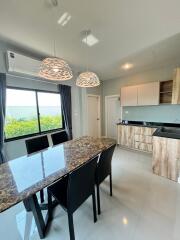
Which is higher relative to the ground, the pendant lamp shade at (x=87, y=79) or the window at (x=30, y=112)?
the pendant lamp shade at (x=87, y=79)

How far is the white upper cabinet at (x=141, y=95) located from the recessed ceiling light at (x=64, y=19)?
9.59ft

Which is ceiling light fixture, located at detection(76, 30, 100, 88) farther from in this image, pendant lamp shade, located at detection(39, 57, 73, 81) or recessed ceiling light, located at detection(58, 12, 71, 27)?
recessed ceiling light, located at detection(58, 12, 71, 27)

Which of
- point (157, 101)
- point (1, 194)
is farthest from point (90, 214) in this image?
point (157, 101)

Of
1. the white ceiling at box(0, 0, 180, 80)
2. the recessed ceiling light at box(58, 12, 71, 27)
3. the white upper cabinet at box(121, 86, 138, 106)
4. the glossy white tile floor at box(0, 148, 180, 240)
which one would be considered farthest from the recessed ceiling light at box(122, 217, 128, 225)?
the white upper cabinet at box(121, 86, 138, 106)

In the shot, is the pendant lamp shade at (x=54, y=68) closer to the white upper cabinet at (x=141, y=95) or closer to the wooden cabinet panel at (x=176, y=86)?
the wooden cabinet panel at (x=176, y=86)

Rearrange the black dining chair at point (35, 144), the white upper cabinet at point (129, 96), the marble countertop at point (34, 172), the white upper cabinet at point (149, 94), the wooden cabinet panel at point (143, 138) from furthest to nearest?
the white upper cabinet at point (129, 96) → the wooden cabinet panel at point (143, 138) → the white upper cabinet at point (149, 94) → the black dining chair at point (35, 144) → the marble countertop at point (34, 172)

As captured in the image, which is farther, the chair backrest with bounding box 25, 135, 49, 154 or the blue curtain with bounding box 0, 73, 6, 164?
the blue curtain with bounding box 0, 73, 6, 164

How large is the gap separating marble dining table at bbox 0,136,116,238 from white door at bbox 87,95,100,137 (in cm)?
321

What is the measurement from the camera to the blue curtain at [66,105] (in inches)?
140

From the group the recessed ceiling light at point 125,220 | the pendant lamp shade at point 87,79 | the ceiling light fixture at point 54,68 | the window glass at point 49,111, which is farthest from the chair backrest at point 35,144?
the recessed ceiling light at point 125,220

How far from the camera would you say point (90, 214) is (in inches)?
67.6

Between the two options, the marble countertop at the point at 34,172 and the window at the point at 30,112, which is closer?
the marble countertop at the point at 34,172

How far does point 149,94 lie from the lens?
3768mm

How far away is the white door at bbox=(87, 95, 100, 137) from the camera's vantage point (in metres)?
5.10
